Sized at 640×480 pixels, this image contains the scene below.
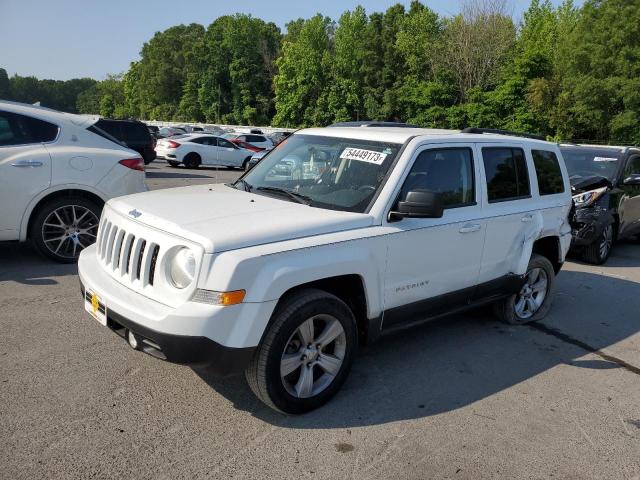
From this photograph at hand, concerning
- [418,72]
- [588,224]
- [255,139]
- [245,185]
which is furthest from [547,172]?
[418,72]

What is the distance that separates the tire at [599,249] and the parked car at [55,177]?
6411mm

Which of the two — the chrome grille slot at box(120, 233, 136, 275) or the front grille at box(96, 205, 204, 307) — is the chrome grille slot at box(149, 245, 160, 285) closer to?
the front grille at box(96, 205, 204, 307)

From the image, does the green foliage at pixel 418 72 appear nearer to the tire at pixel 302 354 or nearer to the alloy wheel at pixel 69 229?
the alloy wheel at pixel 69 229

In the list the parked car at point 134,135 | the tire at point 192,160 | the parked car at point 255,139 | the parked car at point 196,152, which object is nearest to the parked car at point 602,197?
the parked car at point 134,135

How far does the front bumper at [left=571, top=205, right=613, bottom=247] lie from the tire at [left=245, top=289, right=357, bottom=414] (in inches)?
222

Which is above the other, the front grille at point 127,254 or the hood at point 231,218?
the hood at point 231,218

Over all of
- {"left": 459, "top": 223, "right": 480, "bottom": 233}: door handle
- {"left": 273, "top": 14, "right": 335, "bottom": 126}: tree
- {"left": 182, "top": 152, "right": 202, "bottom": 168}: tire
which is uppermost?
{"left": 273, "top": 14, "right": 335, "bottom": 126}: tree

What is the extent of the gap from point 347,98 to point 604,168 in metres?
52.9

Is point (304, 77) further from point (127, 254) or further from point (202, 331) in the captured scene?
point (202, 331)

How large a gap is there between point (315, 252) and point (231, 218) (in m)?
0.58

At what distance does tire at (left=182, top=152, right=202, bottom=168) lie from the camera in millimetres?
22734

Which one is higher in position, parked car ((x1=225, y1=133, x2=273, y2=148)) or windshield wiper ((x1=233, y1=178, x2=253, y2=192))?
windshield wiper ((x1=233, y1=178, x2=253, y2=192))

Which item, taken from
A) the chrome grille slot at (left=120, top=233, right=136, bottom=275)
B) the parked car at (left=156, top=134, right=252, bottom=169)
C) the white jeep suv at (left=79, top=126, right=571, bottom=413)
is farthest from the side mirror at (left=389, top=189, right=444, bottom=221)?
the parked car at (left=156, top=134, right=252, bottom=169)

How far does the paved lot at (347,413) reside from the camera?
2.99 metres
